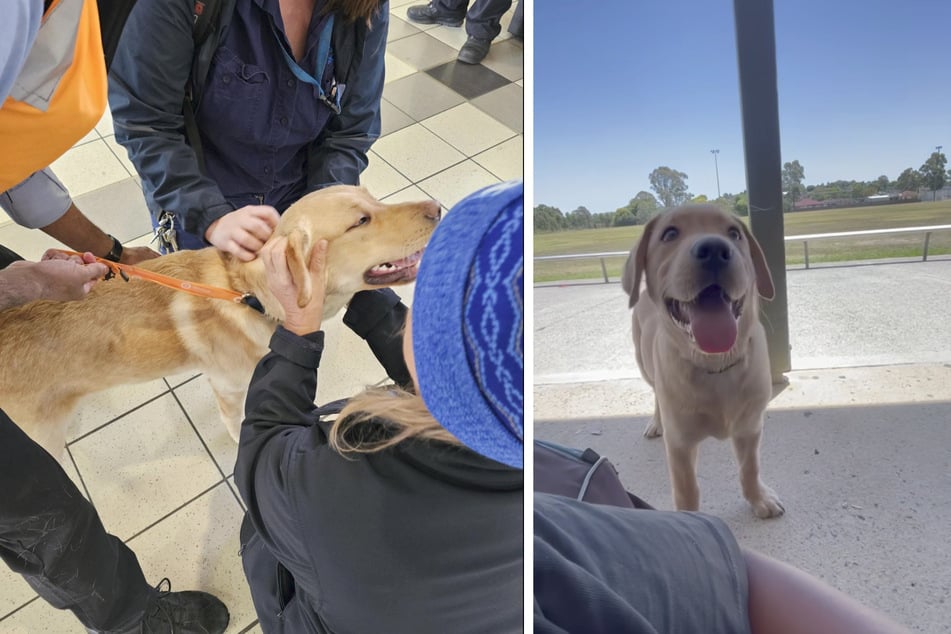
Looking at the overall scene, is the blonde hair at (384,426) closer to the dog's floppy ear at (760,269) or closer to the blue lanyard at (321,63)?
the dog's floppy ear at (760,269)

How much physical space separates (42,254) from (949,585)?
74 centimetres

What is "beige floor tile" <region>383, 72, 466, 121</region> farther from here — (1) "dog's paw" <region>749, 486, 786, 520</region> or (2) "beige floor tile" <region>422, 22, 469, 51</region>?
(1) "dog's paw" <region>749, 486, 786, 520</region>

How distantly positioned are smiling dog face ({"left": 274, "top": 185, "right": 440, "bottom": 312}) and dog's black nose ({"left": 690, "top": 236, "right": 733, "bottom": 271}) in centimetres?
34

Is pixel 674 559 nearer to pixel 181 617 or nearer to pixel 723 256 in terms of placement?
pixel 723 256

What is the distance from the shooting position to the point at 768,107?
0.87ft

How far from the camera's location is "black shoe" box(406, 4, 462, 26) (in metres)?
0.57

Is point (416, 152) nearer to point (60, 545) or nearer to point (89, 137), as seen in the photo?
point (89, 137)

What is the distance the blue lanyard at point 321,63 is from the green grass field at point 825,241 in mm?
413

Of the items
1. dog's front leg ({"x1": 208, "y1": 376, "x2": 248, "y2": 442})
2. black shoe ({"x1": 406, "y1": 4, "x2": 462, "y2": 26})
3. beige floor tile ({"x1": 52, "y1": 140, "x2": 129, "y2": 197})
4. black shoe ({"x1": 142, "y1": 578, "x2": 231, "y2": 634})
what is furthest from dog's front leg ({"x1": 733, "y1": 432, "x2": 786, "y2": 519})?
black shoe ({"x1": 142, "y1": 578, "x2": 231, "y2": 634})

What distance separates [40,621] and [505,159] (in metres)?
0.93

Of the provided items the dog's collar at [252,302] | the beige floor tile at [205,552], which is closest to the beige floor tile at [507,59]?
the dog's collar at [252,302]

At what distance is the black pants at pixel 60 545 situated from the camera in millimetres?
579

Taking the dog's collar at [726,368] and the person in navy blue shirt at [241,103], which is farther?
the person in navy blue shirt at [241,103]

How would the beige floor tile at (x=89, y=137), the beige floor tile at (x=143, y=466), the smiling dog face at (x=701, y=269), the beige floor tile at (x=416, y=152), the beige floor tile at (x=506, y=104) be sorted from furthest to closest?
the beige floor tile at (x=143, y=466), the beige floor tile at (x=416, y=152), the beige floor tile at (x=89, y=137), the beige floor tile at (x=506, y=104), the smiling dog face at (x=701, y=269)
